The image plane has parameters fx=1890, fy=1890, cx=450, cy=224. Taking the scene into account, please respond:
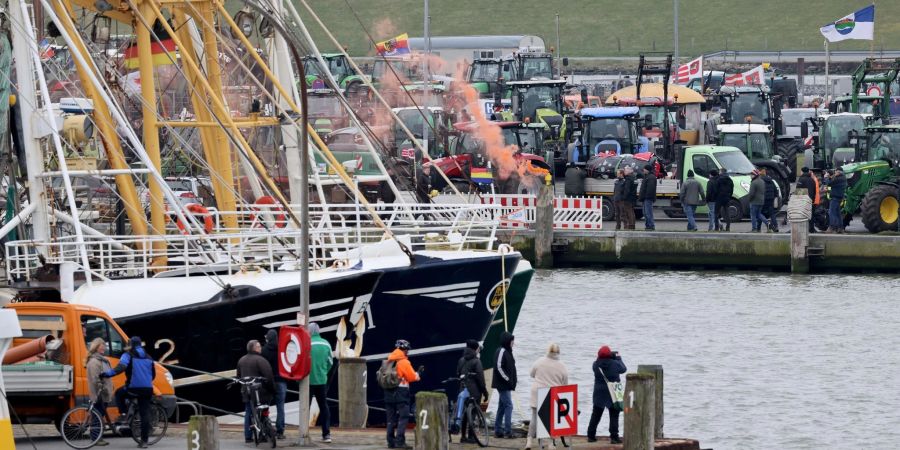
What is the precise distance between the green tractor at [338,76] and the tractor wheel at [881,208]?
2495cm

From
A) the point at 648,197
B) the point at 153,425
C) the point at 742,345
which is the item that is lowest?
the point at 742,345

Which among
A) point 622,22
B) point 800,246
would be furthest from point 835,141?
point 622,22

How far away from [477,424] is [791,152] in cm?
3726

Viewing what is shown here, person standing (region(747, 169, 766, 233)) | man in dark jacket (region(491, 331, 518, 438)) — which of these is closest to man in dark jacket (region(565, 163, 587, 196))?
person standing (region(747, 169, 766, 233))

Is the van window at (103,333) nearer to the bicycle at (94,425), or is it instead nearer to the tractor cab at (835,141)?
the bicycle at (94,425)

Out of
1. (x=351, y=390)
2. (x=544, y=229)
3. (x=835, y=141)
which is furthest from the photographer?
(x=835, y=141)

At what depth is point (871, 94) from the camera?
6619cm

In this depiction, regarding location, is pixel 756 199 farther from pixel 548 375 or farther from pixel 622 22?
pixel 622 22

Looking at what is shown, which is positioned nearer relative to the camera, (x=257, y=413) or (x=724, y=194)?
(x=257, y=413)

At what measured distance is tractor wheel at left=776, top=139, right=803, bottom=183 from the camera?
5744cm

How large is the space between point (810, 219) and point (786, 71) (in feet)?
187

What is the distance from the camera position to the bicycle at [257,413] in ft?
74.0

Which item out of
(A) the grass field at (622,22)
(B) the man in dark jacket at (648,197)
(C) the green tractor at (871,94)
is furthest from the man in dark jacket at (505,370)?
(A) the grass field at (622,22)

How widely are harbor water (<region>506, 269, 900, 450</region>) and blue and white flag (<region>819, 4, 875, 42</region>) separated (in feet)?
58.4
